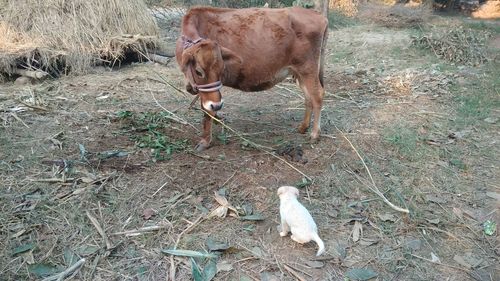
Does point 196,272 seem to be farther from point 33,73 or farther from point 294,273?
point 33,73

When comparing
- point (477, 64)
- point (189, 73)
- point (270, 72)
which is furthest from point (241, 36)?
point (477, 64)

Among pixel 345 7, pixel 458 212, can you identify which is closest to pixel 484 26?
pixel 345 7

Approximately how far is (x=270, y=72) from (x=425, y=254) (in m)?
2.53

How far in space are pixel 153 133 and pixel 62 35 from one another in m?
3.99

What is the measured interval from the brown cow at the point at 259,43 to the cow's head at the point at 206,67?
0.02m

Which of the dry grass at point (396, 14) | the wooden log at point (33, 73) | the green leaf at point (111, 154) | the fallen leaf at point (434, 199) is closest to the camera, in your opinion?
the fallen leaf at point (434, 199)

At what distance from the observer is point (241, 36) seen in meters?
4.88

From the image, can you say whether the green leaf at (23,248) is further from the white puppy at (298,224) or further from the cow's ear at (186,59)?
the cow's ear at (186,59)

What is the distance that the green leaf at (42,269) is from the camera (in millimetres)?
3160

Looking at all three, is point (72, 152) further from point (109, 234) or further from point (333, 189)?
point (333, 189)

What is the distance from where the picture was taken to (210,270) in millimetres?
3260

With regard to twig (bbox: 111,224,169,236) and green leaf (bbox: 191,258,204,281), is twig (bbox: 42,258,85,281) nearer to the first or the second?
twig (bbox: 111,224,169,236)

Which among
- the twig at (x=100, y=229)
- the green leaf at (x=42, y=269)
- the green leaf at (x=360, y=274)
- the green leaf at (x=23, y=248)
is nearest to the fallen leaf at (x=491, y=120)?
the green leaf at (x=360, y=274)

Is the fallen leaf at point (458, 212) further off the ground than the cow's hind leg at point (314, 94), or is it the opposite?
the cow's hind leg at point (314, 94)
